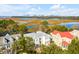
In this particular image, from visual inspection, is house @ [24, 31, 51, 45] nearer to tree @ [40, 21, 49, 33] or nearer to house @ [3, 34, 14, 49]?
tree @ [40, 21, 49, 33]

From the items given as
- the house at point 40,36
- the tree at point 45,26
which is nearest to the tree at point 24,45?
the house at point 40,36

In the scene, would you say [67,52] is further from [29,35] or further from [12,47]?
[12,47]

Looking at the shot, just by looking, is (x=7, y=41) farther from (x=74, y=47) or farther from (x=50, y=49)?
(x=74, y=47)

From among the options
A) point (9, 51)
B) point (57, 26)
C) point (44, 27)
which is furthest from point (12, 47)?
point (57, 26)

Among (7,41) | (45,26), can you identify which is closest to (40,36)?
(45,26)

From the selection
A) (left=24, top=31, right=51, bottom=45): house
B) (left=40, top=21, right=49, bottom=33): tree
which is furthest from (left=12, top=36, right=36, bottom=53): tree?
(left=40, top=21, right=49, bottom=33): tree
